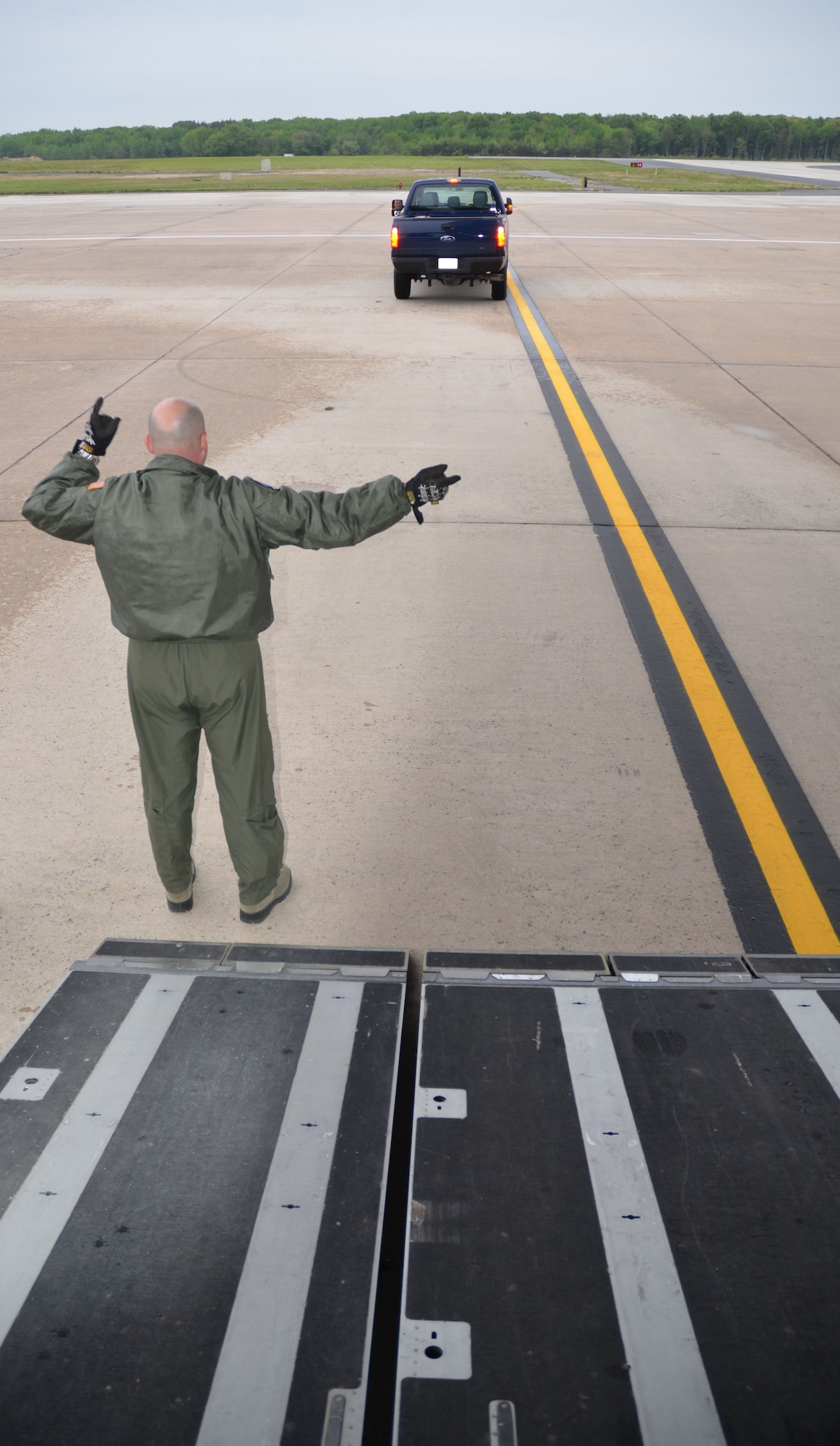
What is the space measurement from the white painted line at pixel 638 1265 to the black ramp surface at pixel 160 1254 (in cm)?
79

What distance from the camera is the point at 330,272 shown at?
1925cm

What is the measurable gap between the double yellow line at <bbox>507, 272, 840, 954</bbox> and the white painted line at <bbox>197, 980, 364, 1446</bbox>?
163 cm

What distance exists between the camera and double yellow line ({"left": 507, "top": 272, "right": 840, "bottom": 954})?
365cm

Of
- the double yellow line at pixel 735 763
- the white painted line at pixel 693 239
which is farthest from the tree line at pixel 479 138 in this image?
the double yellow line at pixel 735 763

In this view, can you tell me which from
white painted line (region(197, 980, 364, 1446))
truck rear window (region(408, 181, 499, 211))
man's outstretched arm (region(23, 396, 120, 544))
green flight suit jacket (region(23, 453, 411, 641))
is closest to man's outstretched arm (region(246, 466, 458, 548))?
green flight suit jacket (region(23, 453, 411, 641))

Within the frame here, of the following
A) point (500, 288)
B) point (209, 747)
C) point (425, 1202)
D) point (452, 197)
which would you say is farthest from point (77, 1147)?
point (452, 197)

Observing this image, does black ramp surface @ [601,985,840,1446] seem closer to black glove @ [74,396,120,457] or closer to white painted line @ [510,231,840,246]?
black glove @ [74,396,120,457]

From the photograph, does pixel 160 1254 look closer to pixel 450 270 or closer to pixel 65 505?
pixel 65 505

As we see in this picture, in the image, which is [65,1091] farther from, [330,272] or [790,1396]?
[330,272]

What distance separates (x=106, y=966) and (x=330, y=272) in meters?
18.3

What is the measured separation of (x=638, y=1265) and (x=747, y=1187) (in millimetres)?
357

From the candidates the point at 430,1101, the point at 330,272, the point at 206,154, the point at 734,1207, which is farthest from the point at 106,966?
the point at 206,154

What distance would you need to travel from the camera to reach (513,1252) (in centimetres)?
231

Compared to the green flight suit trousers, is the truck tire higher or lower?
higher
